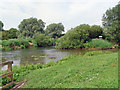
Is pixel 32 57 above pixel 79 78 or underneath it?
underneath

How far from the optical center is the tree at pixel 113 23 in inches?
1197

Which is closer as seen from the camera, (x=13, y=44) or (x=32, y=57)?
(x=32, y=57)

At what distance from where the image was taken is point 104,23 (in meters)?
37.8

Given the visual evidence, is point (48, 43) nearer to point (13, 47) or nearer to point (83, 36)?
point (13, 47)

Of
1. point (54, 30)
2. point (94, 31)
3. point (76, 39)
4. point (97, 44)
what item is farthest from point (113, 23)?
point (54, 30)

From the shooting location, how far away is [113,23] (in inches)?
1237

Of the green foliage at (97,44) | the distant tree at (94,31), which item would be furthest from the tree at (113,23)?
the green foliage at (97,44)

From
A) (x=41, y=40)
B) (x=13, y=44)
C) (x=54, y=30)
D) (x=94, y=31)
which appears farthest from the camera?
(x=54, y=30)

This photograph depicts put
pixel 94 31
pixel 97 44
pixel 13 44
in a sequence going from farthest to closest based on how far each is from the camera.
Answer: pixel 94 31 → pixel 13 44 → pixel 97 44

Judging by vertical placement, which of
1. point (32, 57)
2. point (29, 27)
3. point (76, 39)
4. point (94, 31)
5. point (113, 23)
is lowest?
point (32, 57)

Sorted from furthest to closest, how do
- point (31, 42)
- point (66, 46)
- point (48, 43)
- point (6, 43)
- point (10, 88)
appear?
point (48, 43)
point (31, 42)
point (6, 43)
point (66, 46)
point (10, 88)

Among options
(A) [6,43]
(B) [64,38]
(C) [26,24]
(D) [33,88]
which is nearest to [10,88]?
(D) [33,88]

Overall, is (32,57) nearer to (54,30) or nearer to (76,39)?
(76,39)

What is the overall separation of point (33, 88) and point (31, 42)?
→ 3890cm
